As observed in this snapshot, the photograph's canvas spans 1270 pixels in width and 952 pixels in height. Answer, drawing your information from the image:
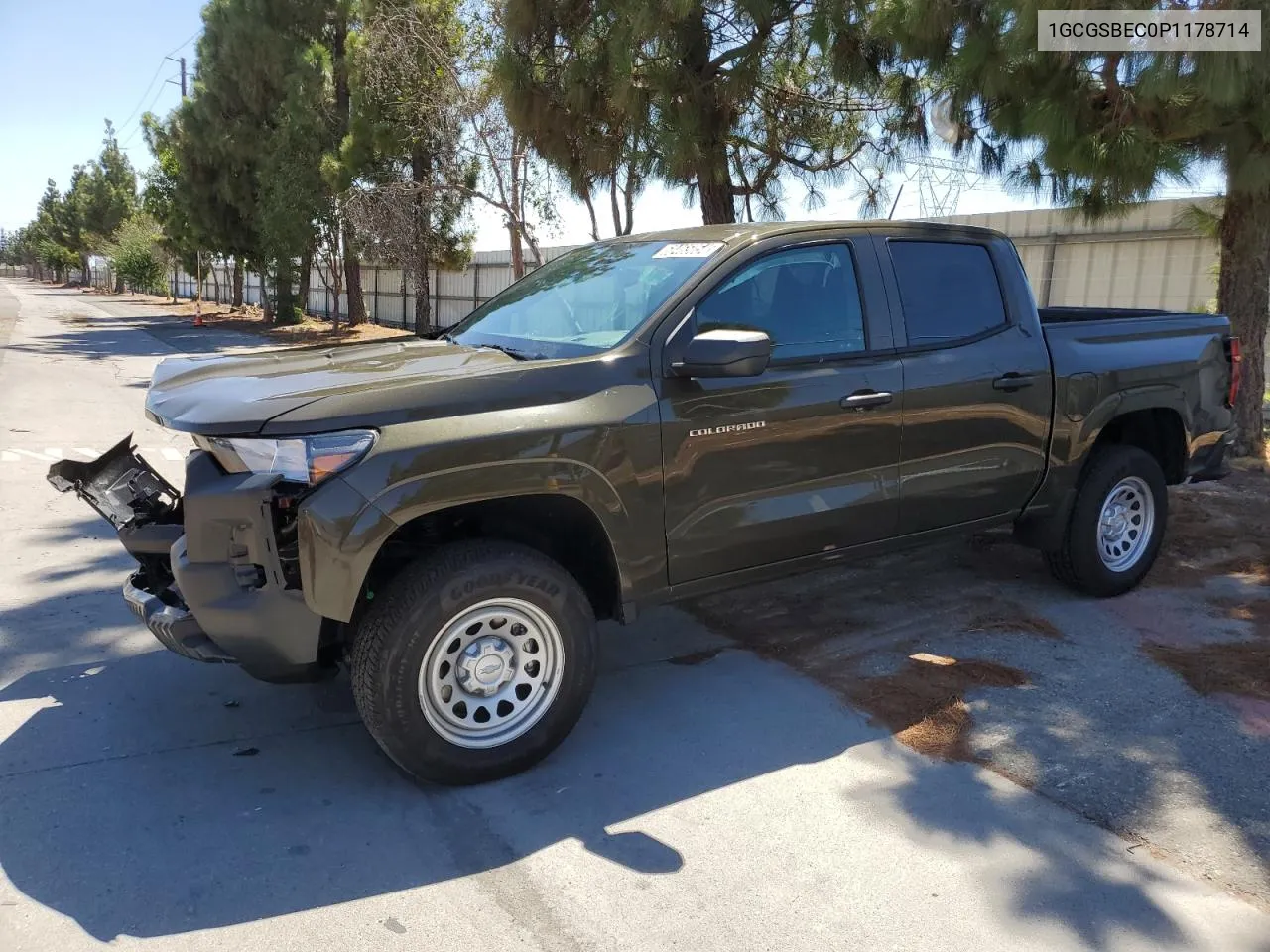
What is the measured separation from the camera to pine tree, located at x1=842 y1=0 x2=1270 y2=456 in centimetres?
588

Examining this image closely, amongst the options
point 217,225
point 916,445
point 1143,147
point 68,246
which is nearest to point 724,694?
point 916,445

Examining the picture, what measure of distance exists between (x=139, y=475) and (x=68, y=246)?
11162 cm

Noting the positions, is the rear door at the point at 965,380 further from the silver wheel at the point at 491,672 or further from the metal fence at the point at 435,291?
the metal fence at the point at 435,291

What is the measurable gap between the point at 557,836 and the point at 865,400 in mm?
2177

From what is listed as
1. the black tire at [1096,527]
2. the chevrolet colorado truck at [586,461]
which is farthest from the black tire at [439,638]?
the black tire at [1096,527]

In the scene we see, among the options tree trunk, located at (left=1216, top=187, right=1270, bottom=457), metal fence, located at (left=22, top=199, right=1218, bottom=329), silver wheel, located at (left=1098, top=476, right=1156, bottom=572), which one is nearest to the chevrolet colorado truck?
silver wheel, located at (left=1098, top=476, right=1156, bottom=572)

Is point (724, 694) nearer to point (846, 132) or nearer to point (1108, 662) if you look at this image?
point (1108, 662)

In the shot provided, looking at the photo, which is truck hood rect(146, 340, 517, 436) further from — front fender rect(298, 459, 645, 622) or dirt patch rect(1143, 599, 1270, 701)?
dirt patch rect(1143, 599, 1270, 701)

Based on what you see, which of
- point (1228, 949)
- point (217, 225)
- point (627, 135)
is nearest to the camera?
point (1228, 949)

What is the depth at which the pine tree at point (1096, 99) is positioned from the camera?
5883 millimetres

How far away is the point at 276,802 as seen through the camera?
11.5ft

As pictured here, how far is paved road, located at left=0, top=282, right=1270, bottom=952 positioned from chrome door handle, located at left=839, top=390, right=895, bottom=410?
1.24 metres

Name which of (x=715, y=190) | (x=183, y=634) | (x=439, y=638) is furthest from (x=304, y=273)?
(x=439, y=638)

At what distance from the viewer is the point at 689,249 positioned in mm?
4352
